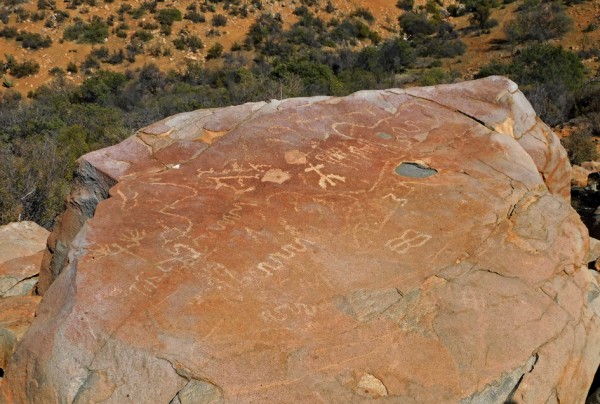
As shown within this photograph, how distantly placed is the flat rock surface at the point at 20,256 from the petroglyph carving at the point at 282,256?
261cm

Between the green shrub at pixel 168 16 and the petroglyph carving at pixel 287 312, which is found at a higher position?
the petroglyph carving at pixel 287 312

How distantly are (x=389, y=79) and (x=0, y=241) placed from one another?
12.5 metres

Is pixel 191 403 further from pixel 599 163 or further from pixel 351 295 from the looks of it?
pixel 599 163

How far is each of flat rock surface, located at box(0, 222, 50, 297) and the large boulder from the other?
57cm

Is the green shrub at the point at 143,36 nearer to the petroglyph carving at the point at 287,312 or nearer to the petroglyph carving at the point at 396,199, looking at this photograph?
the petroglyph carving at the point at 396,199

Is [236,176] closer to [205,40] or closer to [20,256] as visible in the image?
[20,256]

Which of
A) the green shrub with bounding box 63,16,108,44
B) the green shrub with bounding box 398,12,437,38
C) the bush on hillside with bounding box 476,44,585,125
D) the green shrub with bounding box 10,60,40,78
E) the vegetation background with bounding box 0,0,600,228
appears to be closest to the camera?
the vegetation background with bounding box 0,0,600,228

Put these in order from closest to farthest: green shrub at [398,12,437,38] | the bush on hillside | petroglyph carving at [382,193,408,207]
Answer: petroglyph carving at [382,193,408,207] → the bush on hillside → green shrub at [398,12,437,38]

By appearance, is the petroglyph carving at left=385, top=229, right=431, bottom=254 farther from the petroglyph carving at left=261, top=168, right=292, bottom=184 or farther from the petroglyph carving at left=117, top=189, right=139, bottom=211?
the petroglyph carving at left=117, top=189, right=139, bottom=211

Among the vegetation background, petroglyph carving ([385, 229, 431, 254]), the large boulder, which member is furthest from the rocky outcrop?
the vegetation background

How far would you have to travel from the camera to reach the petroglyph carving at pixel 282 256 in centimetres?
355

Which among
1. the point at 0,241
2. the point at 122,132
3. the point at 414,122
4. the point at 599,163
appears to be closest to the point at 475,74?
the point at 599,163

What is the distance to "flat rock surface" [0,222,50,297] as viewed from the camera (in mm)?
5059

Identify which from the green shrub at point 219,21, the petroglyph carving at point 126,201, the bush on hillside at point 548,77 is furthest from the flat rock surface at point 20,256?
the green shrub at point 219,21
